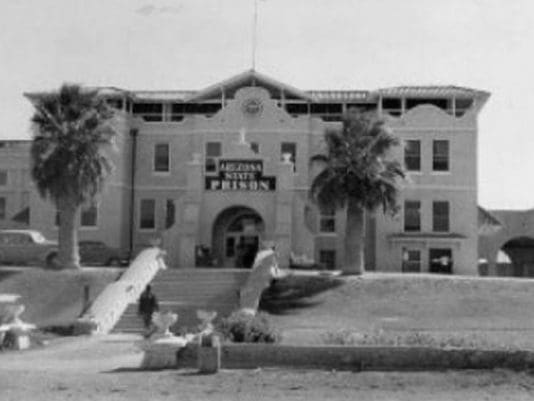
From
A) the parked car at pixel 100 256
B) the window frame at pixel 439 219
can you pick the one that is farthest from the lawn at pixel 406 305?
the parked car at pixel 100 256

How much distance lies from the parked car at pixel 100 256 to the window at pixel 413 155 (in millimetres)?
15257

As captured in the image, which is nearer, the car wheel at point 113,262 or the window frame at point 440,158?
the car wheel at point 113,262

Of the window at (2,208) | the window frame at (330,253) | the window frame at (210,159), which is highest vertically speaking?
the window frame at (210,159)

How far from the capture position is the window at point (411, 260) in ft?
170

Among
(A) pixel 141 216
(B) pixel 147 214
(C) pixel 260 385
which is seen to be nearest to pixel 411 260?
(B) pixel 147 214

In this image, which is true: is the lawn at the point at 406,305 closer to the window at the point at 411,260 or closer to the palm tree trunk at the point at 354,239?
the palm tree trunk at the point at 354,239

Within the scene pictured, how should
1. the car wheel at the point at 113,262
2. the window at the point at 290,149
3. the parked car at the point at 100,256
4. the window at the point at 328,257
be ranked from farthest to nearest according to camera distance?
the window at the point at 290,149
the window at the point at 328,257
the parked car at the point at 100,256
the car wheel at the point at 113,262

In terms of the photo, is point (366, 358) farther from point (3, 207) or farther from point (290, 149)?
point (3, 207)

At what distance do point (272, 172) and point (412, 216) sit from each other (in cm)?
910

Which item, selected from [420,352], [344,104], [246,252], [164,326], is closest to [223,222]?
[246,252]

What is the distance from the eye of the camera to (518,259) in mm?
73312

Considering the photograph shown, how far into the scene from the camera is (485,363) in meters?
18.9

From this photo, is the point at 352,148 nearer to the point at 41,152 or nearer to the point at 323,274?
the point at 323,274

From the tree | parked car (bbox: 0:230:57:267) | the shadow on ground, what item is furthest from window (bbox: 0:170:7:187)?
the shadow on ground
